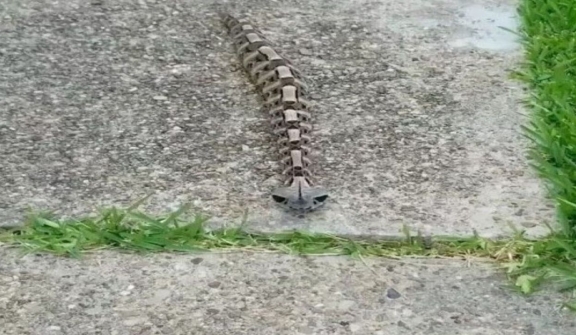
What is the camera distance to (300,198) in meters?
3.96

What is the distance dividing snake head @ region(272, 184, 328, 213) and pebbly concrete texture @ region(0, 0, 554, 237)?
0.15 ft

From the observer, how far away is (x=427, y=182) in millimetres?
4219

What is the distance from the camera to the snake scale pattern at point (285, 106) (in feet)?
13.2

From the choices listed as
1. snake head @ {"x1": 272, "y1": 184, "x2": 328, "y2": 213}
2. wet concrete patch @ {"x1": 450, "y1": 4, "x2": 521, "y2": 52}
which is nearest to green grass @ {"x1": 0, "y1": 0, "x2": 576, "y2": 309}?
snake head @ {"x1": 272, "y1": 184, "x2": 328, "y2": 213}

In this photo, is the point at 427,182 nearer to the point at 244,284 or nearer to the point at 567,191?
the point at 567,191

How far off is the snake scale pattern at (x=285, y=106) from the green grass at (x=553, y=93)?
0.90m

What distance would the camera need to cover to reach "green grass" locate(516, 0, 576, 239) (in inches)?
161

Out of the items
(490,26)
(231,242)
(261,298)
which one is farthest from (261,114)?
(490,26)

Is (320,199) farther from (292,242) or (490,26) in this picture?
(490,26)

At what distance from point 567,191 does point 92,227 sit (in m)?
1.78

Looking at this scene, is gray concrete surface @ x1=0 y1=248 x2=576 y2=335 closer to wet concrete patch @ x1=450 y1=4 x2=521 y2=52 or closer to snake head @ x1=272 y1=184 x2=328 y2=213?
snake head @ x1=272 y1=184 x2=328 y2=213

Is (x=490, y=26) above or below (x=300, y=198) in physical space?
below

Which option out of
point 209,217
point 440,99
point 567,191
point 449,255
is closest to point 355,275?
point 449,255

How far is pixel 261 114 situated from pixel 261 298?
4.58ft
